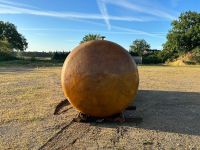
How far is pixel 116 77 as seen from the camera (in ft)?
24.1

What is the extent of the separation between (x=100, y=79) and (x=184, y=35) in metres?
60.1

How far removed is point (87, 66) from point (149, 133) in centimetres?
178

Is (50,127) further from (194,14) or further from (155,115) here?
(194,14)

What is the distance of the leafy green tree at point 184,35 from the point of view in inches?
2554

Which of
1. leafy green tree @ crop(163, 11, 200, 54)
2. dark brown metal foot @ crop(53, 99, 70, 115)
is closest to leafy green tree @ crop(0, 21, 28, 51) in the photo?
leafy green tree @ crop(163, 11, 200, 54)

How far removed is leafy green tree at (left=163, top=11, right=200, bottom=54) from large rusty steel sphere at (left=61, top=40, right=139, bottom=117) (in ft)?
191

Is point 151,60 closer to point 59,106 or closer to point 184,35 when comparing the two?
point 184,35

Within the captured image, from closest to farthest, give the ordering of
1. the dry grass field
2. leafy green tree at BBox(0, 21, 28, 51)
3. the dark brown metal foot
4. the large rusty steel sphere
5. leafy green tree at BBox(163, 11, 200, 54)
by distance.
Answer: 1. the dry grass field
2. the large rusty steel sphere
3. the dark brown metal foot
4. leafy green tree at BBox(163, 11, 200, 54)
5. leafy green tree at BBox(0, 21, 28, 51)

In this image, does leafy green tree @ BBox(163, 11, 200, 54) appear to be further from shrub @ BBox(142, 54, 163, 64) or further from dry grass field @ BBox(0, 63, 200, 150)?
dry grass field @ BBox(0, 63, 200, 150)

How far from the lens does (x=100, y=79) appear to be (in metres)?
7.27

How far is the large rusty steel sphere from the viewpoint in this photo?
287 inches

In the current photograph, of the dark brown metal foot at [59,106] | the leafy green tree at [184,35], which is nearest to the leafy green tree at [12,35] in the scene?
the leafy green tree at [184,35]

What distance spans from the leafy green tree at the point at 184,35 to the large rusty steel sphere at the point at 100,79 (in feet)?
191

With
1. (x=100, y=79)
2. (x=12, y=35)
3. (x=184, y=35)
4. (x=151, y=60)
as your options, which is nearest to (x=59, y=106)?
(x=100, y=79)
